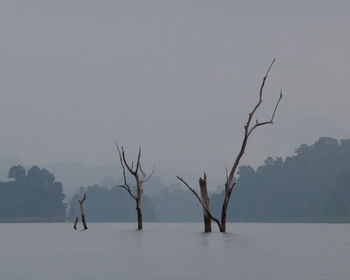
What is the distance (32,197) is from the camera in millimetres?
174875

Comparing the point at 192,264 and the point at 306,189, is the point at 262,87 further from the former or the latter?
the point at 306,189

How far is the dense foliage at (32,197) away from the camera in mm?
172375

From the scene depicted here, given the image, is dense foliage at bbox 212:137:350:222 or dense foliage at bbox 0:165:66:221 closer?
dense foliage at bbox 212:137:350:222

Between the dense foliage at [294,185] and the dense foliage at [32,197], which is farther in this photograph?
the dense foliage at [32,197]

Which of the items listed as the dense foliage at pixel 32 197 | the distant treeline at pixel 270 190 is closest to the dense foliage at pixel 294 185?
the distant treeline at pixel 270 190

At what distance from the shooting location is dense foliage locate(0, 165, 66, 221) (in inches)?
6786

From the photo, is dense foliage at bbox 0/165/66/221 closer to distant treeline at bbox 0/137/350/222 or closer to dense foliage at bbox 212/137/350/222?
distant treeline at bbox 0/137/350/222

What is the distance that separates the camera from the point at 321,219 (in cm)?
15375

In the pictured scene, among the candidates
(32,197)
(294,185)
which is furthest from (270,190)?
(32,197)

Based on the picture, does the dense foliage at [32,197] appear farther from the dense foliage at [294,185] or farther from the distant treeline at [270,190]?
the dense foliage at [294,185]

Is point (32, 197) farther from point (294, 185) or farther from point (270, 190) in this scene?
point (294, 185)

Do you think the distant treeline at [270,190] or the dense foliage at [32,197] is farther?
the dense foliage at [32,197]

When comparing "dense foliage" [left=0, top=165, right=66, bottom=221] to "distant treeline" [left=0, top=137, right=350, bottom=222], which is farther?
"dense foliage" [left=0, top=165, right=66, bottom=221]

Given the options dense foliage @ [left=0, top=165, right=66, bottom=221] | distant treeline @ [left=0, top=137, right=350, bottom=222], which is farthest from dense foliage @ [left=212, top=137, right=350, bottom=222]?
dense foliage @ [left=0, top=165, right=66, bottom=221]
